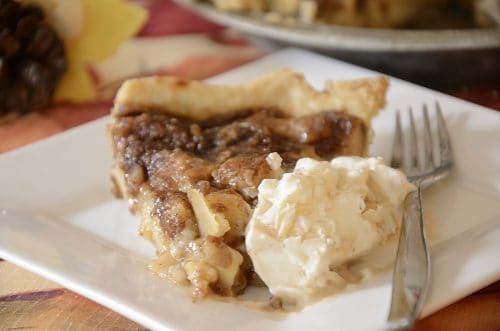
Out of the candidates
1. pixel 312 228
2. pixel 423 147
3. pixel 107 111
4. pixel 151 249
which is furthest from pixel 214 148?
pixel 107 111

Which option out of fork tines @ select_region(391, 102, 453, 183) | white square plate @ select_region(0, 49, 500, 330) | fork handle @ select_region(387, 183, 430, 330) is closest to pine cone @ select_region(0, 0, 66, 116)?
white square plate @ select_region(0, 49, 500, 330)

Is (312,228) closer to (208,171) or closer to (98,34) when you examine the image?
(208,171)

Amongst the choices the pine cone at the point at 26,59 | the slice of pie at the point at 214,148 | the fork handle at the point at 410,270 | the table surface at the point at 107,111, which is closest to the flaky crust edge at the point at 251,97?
the slice of pie at the point at 214,148

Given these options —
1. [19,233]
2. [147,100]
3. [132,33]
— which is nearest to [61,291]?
[19,233]

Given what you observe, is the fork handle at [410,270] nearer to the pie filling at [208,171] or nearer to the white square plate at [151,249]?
the white square plate at [151,249]

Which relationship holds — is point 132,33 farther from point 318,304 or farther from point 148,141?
point 318,304

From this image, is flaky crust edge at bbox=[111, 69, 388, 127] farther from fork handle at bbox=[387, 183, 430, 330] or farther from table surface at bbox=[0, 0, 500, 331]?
table surface at bbox=[0, 0, 500, 331]
